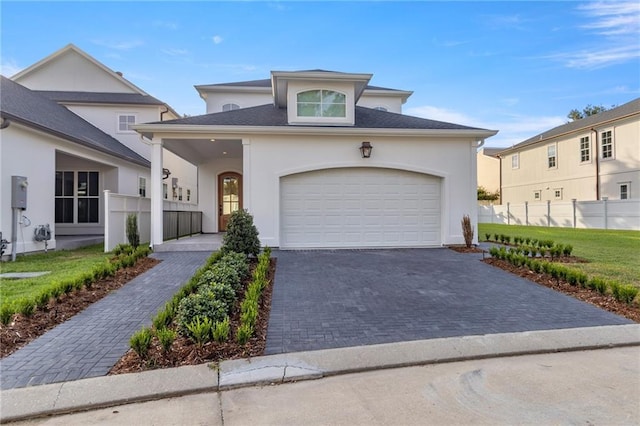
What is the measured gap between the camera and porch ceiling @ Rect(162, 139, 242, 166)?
10318 mm

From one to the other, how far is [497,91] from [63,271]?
58.4 ft

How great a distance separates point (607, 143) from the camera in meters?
19.9

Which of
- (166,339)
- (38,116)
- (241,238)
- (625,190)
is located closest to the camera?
(166,339)

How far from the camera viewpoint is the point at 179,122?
9.80m

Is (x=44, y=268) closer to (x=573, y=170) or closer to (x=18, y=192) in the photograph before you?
(x=18, y=192)

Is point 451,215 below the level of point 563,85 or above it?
below

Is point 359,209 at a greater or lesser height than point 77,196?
lesser

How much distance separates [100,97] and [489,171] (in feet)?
104

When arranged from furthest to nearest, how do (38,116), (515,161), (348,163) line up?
(515,161)
(38,116)
(348,163)

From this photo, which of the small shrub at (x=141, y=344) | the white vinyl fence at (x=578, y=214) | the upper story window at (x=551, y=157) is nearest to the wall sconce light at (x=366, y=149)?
the small shrub at (x=141, y=344)

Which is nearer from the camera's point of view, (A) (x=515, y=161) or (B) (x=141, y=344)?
(B) (x=141, y=344)

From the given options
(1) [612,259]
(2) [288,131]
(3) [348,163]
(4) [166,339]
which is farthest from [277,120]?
(1) [612,259]

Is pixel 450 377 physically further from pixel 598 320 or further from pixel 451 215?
pixel 451 215

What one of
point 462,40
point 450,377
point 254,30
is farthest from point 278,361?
point 462,40
